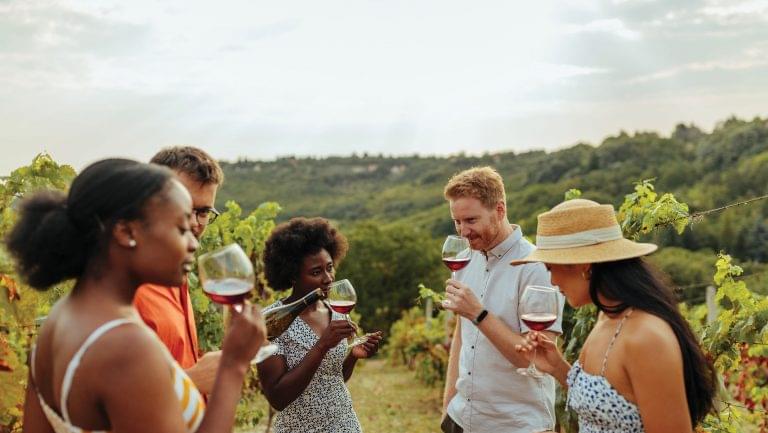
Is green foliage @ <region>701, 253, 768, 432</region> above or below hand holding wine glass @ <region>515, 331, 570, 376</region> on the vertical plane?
below

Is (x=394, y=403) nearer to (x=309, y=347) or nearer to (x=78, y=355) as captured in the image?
(x=309, y=347)

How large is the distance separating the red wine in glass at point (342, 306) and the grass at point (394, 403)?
767 cm

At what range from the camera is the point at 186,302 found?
3016mm

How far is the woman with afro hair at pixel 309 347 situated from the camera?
3.56 metres

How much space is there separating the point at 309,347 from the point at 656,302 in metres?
1.66

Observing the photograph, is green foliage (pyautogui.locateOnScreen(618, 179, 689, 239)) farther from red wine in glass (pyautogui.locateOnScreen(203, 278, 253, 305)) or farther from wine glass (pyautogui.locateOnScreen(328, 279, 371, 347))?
red wine in glass (pyautogui.locateOnScreen(203, 278, 253, 305))

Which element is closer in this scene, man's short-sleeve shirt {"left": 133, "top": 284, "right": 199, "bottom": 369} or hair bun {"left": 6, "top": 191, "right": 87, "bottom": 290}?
hair bun {"left": 6, "top": 191, "right": 87, "bottom": 290}

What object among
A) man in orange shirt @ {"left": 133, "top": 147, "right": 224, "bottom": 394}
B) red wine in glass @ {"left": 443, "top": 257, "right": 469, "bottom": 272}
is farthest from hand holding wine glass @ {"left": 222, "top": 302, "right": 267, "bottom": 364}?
red wine in glass @ {"left": 443, "top": 257, "right": 469, "bottom": 272}

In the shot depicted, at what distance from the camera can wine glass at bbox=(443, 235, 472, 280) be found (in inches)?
159

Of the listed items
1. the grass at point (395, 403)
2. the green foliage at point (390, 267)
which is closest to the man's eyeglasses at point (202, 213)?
the grass at point (395, 403)

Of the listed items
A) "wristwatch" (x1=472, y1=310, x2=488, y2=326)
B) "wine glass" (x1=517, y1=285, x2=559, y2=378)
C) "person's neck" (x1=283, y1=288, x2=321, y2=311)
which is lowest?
"wristwatch" (x1=472, y1=310, x2=488, y2=326)

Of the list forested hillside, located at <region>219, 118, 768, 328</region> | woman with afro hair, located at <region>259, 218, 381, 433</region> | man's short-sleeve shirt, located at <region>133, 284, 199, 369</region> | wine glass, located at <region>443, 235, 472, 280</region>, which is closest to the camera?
man's short-sleeve shirt, located at <region>133, 284, 199, 369</region>

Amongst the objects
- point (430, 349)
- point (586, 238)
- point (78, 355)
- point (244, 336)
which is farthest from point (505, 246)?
point (430, 349)

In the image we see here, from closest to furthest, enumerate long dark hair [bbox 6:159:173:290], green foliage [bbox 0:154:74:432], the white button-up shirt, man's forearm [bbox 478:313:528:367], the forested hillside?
1. long dark hair [bbox 6:159:173:290]
2. green foliage [bbox 0:154:74:432]
3. man's forearm [bbox 478:313:528:367]
4. the white button-up shirt
5. the forested hillside
